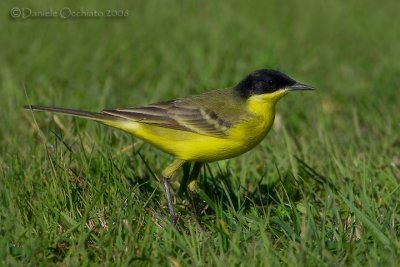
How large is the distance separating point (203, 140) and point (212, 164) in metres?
0.98

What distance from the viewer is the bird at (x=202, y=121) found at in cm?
543

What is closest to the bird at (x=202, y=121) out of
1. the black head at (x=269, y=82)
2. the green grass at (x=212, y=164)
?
the black head at (x=269, y=82)

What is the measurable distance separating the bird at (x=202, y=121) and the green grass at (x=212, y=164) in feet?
0.80

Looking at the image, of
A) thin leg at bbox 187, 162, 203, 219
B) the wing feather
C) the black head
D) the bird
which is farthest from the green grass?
the black head

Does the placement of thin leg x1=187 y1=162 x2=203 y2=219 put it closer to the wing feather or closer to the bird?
the bird

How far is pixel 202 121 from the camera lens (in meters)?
5.57

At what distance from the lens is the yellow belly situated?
5.41m

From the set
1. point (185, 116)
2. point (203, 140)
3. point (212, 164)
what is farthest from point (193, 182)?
point (212, 164)

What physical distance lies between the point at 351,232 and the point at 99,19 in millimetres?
7368

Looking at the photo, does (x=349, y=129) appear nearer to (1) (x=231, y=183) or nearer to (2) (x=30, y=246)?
(1) (x=231, y=183)

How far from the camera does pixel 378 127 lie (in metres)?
7.59

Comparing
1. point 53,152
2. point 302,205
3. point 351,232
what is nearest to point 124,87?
point 53,152

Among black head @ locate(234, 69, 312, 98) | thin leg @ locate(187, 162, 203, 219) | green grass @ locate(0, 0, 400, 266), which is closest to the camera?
green grass @ locate(0, 0, 400, 266)

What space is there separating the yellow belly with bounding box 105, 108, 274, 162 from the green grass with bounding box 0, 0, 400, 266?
0.26m
